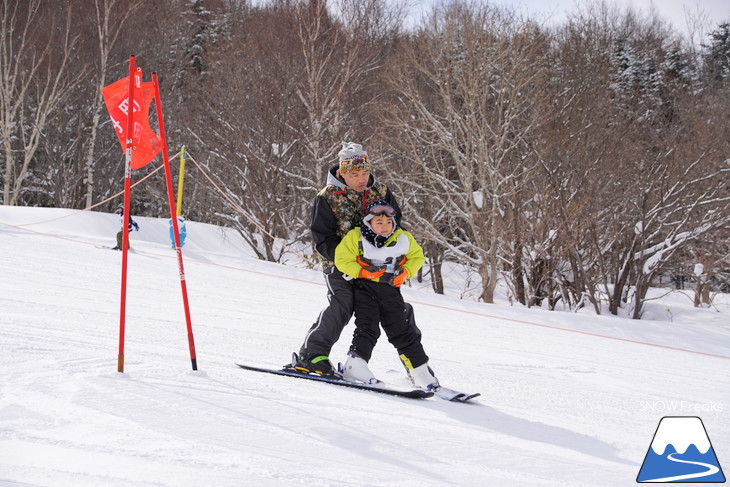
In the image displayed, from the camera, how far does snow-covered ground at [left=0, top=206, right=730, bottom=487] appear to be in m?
2.36

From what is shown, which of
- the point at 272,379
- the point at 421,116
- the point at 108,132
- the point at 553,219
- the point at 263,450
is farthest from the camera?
the point at 108,132

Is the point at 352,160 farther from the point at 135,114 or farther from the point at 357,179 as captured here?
the point at 135,114

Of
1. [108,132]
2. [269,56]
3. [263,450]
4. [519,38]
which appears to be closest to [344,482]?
[263,450]

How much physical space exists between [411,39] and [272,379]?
14.1m

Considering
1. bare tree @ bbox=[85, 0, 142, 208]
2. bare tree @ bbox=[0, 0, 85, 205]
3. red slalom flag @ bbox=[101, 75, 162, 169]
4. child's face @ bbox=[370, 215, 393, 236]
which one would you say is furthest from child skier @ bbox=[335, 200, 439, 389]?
bare tree @ bbox=[0, 0, 85, 205]

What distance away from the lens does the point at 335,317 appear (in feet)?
13.1

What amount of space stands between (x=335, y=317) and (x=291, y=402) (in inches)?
31.9

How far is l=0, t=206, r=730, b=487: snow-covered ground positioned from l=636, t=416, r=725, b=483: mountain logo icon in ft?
0.30

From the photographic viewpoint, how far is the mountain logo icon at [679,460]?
263 centimetres

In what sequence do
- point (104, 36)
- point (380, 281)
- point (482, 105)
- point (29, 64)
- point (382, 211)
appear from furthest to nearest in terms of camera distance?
point (29, 64) → point (104, 36) → point (482, 105) → point (380, 281) → point (382, 211)

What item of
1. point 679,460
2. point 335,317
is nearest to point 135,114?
point 335,317

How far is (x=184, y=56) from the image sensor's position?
27688mm

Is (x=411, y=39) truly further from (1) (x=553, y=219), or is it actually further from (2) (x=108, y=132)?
(2) (x=108, y=132)

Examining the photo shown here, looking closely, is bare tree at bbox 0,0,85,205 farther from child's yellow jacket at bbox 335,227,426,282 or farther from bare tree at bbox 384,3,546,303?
child's yellow jacket at bbox 335,227,426,282
